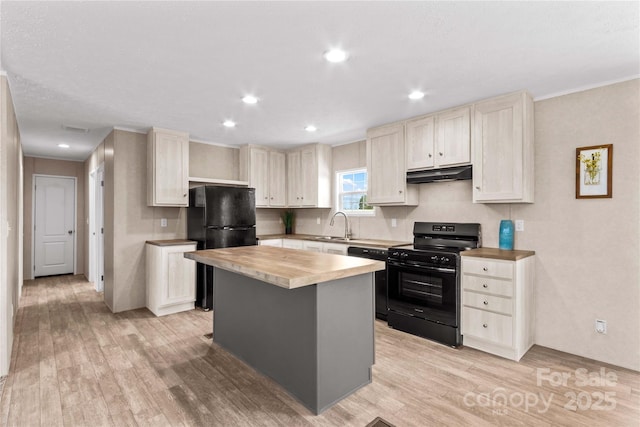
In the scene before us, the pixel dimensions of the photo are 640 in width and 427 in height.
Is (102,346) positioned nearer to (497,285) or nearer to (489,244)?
(497,285)

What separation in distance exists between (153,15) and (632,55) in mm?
3261

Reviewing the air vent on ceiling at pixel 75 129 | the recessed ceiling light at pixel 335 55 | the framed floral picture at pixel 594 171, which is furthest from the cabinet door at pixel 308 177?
the framed floral picture at pixel 594 171

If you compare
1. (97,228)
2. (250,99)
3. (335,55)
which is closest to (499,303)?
(335,55)

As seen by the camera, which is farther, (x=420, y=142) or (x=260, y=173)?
(x=260, y=173)

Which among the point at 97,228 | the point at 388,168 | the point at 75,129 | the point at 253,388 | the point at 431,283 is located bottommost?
the point at 253,388

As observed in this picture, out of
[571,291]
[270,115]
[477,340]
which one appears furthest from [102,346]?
[571,291]

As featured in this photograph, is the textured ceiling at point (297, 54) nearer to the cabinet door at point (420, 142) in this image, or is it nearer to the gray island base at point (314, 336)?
the cabinet door at point (420, 142)

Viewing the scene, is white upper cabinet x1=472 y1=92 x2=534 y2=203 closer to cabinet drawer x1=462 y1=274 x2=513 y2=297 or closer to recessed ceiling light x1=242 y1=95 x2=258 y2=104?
cabinet drawer x1=462 y1=274 x2=513 y2=297

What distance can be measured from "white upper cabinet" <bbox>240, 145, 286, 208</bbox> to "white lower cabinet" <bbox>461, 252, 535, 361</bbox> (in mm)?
3330

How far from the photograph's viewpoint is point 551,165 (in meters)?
3.11

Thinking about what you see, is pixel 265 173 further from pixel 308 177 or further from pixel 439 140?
pixel 439 140

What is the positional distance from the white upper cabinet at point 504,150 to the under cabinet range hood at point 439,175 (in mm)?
109

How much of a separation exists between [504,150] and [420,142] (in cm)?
93

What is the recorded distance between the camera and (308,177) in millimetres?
5387
